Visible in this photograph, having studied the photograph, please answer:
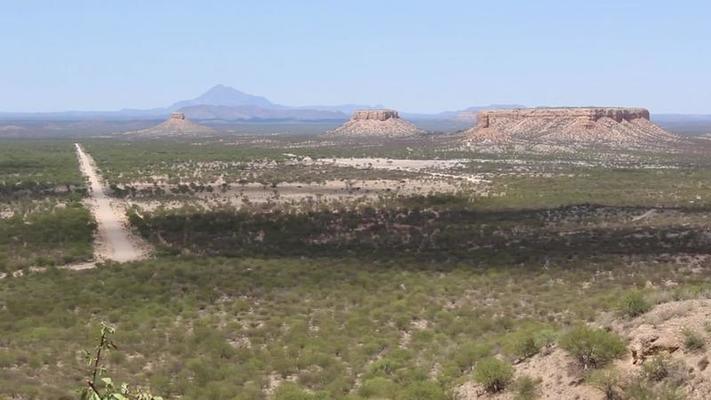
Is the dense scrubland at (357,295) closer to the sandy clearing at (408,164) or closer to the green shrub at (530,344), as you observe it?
the green shrub at (530,344)

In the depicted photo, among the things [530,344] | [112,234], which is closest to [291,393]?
[530,344]

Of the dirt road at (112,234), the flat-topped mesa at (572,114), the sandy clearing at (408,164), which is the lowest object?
the sandy clearing at (408,164)

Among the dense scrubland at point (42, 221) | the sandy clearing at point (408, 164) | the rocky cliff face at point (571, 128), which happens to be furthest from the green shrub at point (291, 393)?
the rocky cliff face at point (571, 128)

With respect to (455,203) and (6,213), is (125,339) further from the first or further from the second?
(455,203)

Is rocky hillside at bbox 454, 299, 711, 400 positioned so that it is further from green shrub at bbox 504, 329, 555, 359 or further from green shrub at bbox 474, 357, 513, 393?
green shrub at bbox 504, 329, 555, 359

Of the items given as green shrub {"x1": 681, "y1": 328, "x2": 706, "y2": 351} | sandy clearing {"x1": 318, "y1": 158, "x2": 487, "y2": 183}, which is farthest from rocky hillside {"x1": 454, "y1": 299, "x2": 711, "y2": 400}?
sandy clearing {"x1": 318, "y1": 158, "x2": 487, "y2": 183}

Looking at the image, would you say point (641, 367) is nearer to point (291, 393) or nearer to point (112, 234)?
point (291, 393)
